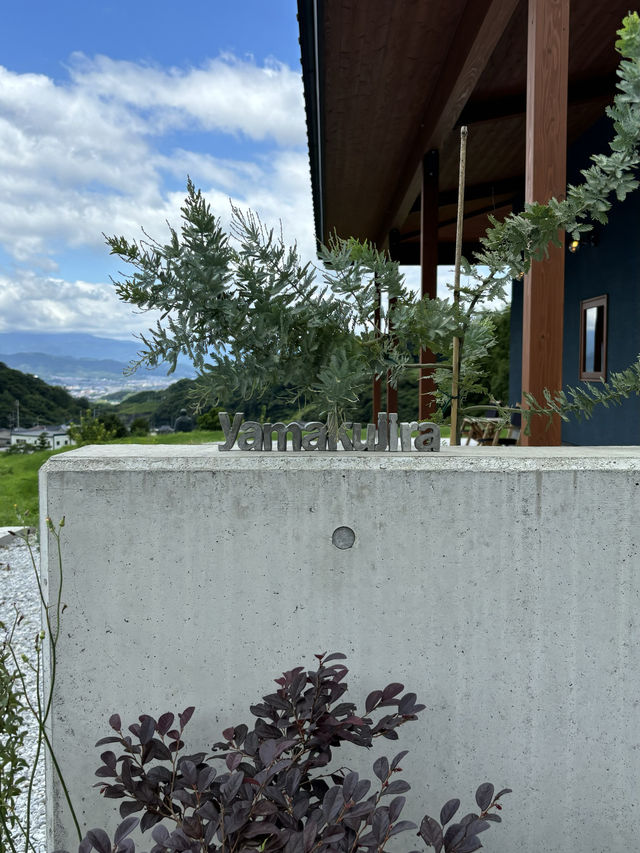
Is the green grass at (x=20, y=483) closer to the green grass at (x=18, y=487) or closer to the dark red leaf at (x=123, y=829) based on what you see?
the green grass at (x=18, y=487)

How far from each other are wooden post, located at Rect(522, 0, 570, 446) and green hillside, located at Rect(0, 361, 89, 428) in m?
23.1

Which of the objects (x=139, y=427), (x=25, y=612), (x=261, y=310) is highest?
(x=261, y=310)

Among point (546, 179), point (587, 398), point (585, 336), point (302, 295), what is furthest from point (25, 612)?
point (585, 336)

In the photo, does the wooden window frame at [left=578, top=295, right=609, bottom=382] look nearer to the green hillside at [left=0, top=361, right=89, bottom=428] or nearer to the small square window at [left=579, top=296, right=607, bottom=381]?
the small square window at [left=579, top=296, right=607, bottom=381]

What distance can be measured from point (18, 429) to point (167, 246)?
22.3 meters

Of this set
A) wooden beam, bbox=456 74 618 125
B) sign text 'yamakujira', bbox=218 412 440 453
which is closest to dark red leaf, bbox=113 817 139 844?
sign text 'yamakujira', bbox=218 412 440 453

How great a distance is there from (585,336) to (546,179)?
580 centimetres

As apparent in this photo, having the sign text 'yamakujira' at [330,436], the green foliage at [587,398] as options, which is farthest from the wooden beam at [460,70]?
the sign text 'yamakujira' at [330,436]

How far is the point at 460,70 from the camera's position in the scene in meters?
3.99

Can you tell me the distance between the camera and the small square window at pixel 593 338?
6938mm

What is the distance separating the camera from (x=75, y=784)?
1.60 meters

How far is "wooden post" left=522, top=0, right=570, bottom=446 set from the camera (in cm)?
223

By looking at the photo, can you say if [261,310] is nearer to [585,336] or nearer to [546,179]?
[546,179]

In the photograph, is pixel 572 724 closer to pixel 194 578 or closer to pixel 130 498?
pixel 194 578
